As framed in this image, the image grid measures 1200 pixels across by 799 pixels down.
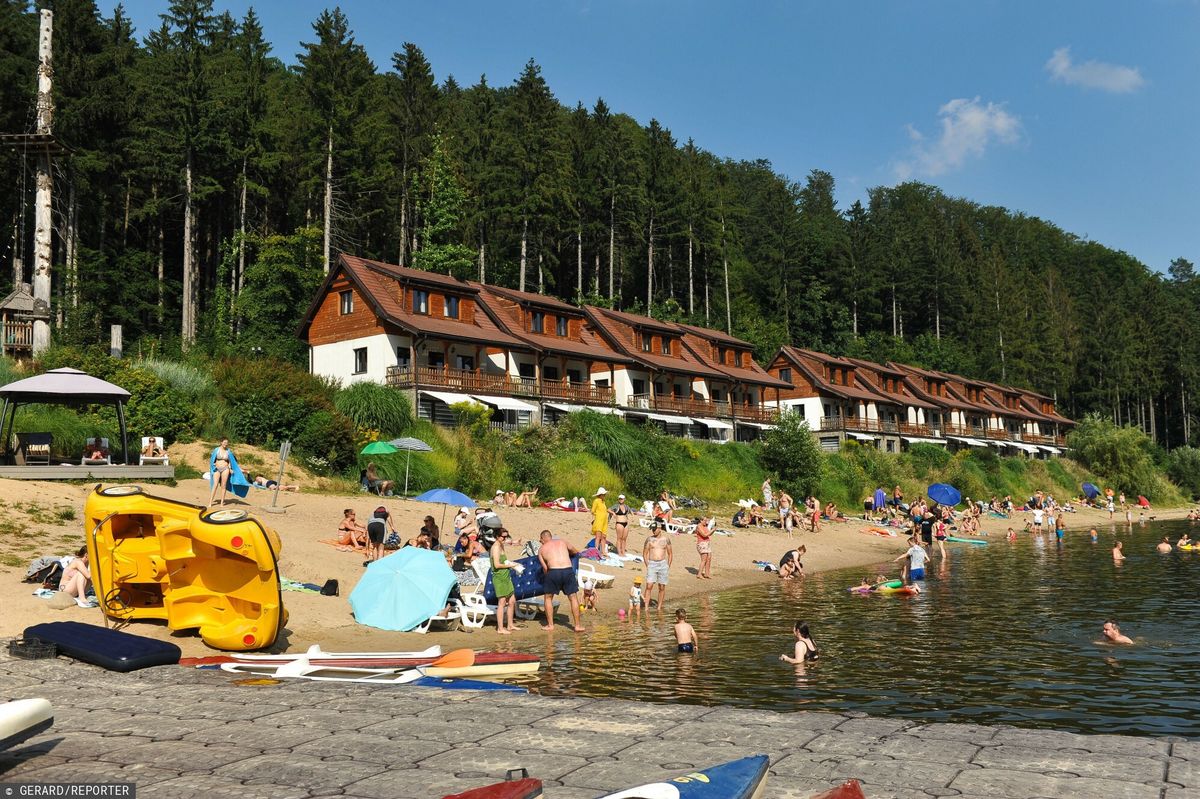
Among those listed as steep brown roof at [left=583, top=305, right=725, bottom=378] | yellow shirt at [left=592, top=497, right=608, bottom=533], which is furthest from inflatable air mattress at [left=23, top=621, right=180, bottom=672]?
steep brown roof at [left=583, top=305, right=725, bottom=378]

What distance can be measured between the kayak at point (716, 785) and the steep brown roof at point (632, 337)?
145 feet

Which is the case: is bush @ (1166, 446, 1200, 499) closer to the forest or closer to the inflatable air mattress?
the forest

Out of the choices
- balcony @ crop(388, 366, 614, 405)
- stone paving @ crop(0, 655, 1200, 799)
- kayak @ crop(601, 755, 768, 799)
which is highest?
balcony @ crop(388, 366, 614, 405)

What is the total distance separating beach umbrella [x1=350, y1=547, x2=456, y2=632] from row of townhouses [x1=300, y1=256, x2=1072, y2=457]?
936 inches

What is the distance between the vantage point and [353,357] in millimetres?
41750

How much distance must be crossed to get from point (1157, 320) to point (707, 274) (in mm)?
60618

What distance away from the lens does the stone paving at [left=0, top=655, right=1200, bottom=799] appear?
17.7ft

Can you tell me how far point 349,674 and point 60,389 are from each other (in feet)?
47.0

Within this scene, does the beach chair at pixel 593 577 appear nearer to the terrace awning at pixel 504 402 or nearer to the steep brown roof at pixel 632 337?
the terrace awning at pixel 504 402

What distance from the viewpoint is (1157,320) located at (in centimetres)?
10006

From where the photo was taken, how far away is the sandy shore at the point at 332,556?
12750mm

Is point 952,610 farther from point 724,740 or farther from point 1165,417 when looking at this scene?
point 1165,417

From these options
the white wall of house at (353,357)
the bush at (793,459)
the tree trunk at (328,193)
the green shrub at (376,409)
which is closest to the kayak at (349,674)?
the green shrub at (376,409)

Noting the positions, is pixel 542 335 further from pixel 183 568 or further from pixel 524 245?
pixel 183 568
